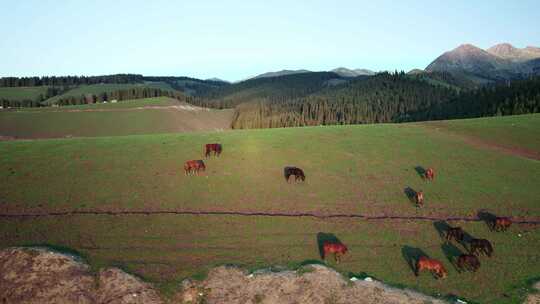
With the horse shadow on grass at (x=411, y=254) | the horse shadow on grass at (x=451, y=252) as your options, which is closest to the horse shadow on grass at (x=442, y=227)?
the horse shadow on grass at (x=451, y=252)

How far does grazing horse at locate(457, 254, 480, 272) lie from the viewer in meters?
19.1

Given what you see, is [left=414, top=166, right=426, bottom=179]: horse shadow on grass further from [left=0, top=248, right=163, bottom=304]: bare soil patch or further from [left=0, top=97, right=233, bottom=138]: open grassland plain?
[left=0, top=97, right=233, bottom=138]: open grassland plain

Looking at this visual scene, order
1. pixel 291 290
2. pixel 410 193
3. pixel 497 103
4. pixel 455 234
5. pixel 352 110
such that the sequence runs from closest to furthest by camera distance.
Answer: pixel 291 290 < pixel 455 234 < pixel 410 193 < pixel 497 103 < pixel 352 110

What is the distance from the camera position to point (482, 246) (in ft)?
67.2

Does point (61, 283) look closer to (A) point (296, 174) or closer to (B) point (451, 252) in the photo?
(A) point (296, 174)

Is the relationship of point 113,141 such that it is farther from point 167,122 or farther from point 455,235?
point 167,122

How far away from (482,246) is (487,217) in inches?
231

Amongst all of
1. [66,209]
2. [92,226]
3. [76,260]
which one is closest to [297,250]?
[76,260]

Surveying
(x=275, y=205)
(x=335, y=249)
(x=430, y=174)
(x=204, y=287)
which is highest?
(x=430, y=174)

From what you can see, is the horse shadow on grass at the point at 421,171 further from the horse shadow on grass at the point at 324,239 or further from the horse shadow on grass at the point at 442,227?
the horse shadow on grass at the point at 324,239

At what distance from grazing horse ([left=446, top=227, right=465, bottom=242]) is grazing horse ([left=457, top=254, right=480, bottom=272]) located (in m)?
2.86

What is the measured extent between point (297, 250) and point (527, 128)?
4227 cm

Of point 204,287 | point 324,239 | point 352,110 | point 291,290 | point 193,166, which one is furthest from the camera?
point 352,110

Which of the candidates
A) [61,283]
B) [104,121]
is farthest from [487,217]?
[104,121]
